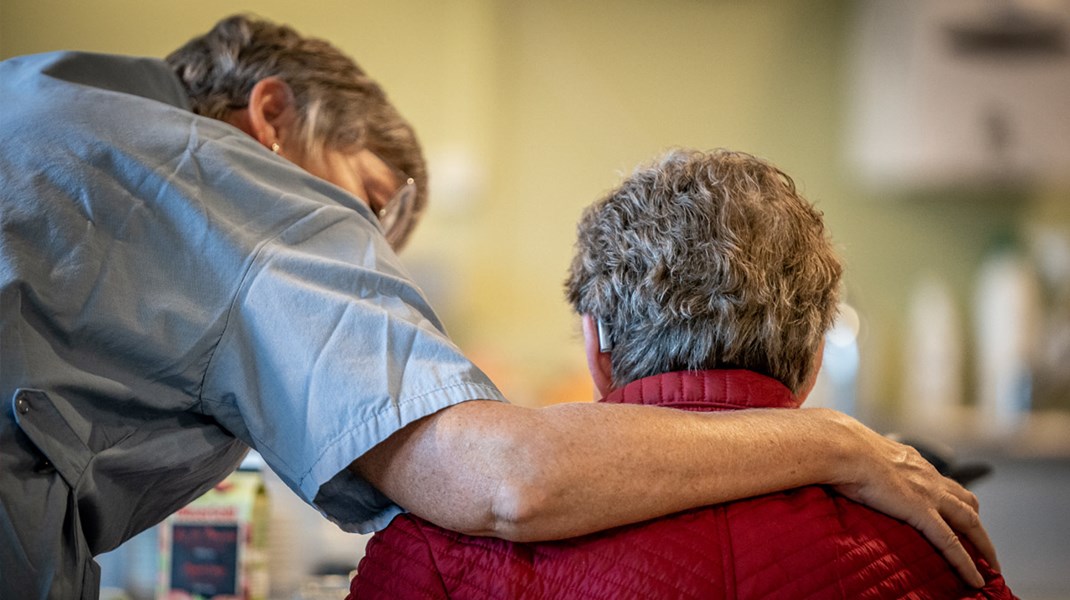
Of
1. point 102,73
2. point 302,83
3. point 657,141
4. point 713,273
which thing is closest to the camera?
point 713,273

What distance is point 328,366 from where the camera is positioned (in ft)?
2.78

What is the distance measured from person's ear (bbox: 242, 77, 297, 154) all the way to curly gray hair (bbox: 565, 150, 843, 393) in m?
0.41

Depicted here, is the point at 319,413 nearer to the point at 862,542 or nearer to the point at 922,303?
the point at 862,542

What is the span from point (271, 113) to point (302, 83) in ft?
0.16

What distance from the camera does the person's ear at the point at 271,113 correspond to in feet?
3.90

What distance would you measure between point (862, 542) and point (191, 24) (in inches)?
99.5

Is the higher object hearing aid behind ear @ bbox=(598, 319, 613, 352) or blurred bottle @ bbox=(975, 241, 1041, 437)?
hearing aid behind ear @ bbox=(598, 319, 613, 352)

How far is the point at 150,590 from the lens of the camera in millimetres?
1287

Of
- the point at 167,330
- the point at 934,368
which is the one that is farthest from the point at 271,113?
the point at 934,368

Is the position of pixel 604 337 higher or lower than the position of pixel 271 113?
lower

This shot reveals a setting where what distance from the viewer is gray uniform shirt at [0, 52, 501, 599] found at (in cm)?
86

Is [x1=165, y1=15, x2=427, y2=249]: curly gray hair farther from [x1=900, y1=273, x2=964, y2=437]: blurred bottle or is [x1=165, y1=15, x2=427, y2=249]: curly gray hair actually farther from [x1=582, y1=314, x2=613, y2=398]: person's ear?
[x1=900, y1=273, x2=964, y2=437]: blurred bottle

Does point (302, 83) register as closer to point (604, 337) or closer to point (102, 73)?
point (102, 73)

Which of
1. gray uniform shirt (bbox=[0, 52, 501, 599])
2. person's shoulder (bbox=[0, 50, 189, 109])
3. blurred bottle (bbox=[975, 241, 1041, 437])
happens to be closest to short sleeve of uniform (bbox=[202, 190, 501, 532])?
gray uniform shirt (bbox=[0, 52, 501, 599])
